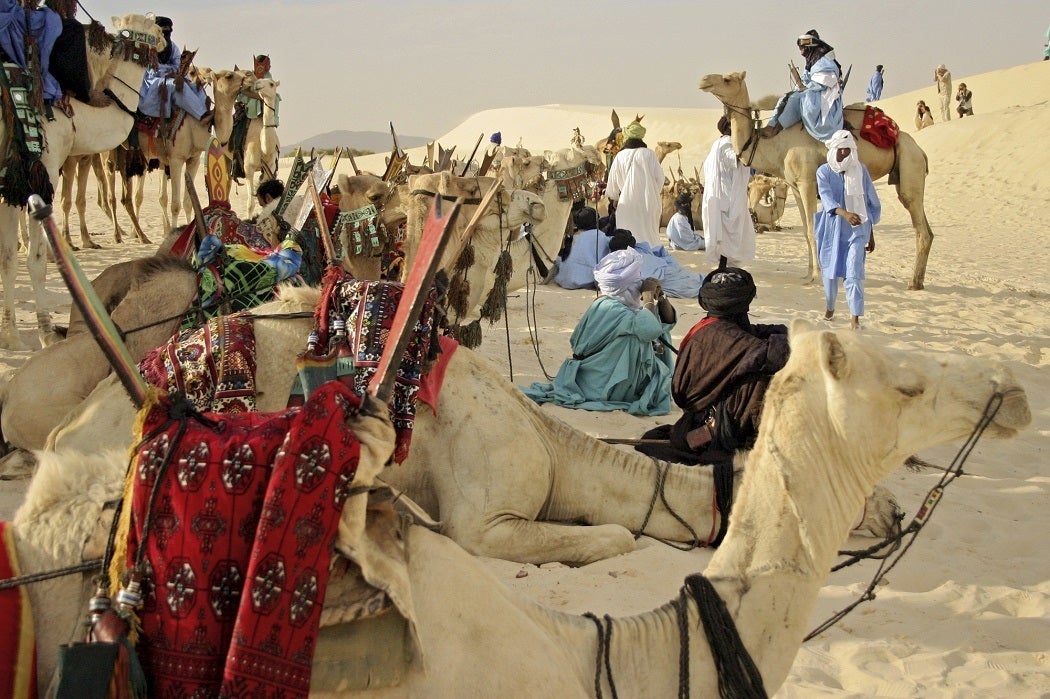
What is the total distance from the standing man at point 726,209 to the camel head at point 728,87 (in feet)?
1.76

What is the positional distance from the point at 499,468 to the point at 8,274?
606 cm

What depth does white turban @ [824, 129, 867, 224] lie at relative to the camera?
1020 cm

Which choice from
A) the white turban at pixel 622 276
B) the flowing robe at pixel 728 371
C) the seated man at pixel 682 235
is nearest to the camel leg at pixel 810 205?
the seated man at pixel 682 235

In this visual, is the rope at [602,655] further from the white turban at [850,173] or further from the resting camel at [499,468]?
the white turban at [850,173]

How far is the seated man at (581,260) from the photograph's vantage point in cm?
1231

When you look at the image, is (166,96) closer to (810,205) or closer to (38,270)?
(38,270)

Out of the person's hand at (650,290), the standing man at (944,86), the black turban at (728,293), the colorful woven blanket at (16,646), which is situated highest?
the standing man at (944,86)

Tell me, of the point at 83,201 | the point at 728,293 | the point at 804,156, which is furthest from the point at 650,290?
the point at 83,201

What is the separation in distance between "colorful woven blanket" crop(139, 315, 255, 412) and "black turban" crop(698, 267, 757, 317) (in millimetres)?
2682

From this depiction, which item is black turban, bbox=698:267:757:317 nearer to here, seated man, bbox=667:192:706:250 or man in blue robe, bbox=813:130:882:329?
man in blue robe, bbox=813:130:882:329

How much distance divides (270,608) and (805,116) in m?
12.1

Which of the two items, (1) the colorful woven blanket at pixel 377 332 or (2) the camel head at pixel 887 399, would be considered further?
(1) the colorful woven blanket at pixel 377 332

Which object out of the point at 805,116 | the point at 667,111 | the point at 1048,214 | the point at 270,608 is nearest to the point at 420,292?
the point at 270,608

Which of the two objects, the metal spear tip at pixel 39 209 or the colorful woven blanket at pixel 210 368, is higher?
the metal spear tip at pixel 39 209
